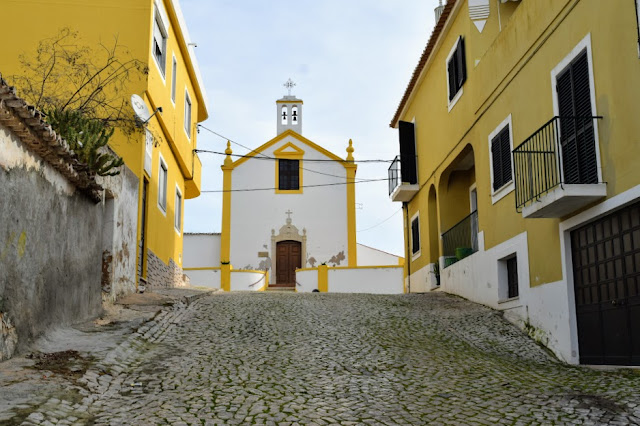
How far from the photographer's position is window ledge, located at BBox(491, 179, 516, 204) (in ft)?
43.4

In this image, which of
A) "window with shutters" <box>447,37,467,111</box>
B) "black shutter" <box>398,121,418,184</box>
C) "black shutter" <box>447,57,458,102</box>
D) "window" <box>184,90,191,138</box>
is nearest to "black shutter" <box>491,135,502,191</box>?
"window with shutters" <box>447,37,467,111</box>

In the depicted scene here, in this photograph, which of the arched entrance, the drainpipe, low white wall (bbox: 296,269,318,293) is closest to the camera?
the drainpipe

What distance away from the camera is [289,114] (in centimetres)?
3709

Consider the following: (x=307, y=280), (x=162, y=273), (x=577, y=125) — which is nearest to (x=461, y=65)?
(x=577, y=125)

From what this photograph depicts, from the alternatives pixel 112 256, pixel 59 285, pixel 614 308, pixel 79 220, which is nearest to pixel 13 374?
pixel 59 285

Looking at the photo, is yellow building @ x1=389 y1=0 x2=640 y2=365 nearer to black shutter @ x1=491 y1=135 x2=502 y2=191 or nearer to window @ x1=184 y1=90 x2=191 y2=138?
black shutter @ x1=491 y1=135 x2=502 y2=191

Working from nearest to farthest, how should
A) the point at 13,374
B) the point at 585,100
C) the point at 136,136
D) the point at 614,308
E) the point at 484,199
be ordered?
the point at 13,374, the point at 614,308, the point at 585,100, the point at 484,199, the point at 136,136

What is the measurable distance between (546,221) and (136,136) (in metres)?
9.13

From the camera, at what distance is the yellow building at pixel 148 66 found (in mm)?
16172

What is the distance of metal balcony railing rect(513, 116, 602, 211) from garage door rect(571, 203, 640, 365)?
792 mm

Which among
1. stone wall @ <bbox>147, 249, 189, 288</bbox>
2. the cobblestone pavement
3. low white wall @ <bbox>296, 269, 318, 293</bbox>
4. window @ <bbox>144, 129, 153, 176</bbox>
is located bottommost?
the cobblestone pavement

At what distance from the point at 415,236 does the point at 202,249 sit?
14.5 m

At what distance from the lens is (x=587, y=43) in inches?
398

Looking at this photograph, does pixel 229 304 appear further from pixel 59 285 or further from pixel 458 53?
pixel 458 53
